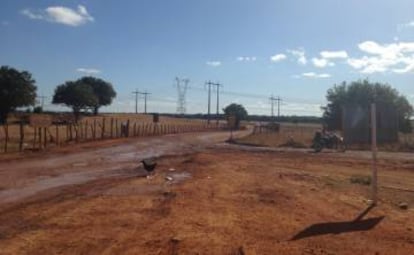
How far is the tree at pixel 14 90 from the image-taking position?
78.6m

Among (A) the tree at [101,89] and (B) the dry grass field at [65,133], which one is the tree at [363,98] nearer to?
(B) the dry grass field at [65,133]

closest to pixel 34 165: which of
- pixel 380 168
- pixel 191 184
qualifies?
pixel 191 184

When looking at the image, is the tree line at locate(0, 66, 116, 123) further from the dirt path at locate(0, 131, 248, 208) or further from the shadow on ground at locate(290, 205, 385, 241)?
the shadow on ground at locate(290, 205, 385, 241)

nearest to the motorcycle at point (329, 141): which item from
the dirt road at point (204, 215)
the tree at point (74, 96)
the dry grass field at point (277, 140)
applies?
the dry grass field at point (277, 140)

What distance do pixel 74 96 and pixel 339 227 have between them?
100.0 meters

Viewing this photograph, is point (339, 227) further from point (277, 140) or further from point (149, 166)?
point (277, 140)

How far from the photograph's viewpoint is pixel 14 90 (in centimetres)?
7919

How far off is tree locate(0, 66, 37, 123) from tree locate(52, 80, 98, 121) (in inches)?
940

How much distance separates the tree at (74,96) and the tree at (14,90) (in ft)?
78.3

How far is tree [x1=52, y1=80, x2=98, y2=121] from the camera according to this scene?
10631 centimetres

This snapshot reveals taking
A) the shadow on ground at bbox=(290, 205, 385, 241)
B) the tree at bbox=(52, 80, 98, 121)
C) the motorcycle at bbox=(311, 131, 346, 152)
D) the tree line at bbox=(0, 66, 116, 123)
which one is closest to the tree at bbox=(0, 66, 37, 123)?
the tree line at bbox=(0, 66, 116, 123)

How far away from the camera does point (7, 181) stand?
1777 centimetres

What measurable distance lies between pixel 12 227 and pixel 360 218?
6429 mm

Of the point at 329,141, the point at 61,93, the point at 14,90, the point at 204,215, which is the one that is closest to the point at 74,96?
the point at 61,93
